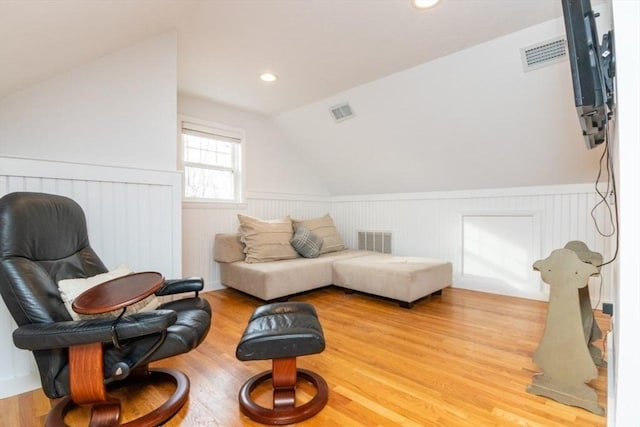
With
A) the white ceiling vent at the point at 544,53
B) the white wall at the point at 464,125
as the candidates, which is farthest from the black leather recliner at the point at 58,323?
the white ceiling vent at the point at 544,53

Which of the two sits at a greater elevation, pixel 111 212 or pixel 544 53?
pixel 544 53

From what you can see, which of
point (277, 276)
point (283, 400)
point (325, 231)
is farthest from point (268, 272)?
point (283, 400)

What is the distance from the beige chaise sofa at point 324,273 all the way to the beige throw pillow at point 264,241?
0.05 feet

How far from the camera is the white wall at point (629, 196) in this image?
3.22 ft

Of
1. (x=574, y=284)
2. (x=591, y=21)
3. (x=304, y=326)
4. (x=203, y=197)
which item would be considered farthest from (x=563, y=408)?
(x=203, y=197)

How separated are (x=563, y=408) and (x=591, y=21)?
1773 mm

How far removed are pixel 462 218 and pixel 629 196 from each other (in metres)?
2.90

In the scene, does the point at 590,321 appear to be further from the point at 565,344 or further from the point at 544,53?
the point at 544,53

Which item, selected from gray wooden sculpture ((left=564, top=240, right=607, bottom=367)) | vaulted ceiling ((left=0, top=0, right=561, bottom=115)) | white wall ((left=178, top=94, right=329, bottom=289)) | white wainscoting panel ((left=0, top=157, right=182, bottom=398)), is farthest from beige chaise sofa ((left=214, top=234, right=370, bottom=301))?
gray wooden sculpture ((left=564, top=240, right=607, bottom=367))

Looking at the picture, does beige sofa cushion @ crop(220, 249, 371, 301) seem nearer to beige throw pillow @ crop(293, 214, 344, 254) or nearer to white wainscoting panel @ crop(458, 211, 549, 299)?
beige throw pillow @ crop(293, 214, 344, 254)

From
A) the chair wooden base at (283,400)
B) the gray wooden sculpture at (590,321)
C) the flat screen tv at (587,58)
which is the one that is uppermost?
the flat screen tv at (587,58)

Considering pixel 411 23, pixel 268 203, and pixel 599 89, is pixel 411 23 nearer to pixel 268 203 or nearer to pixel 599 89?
pixel 599 89

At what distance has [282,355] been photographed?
1.46 m

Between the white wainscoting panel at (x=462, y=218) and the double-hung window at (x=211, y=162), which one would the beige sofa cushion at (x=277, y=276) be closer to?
the double-hung window at (x=211, y=162)
